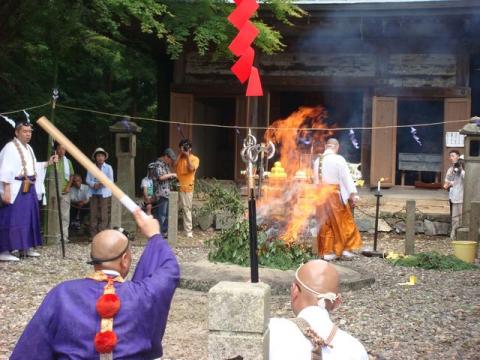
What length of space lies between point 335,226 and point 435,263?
5.27 feet

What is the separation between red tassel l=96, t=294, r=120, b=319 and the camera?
284cm

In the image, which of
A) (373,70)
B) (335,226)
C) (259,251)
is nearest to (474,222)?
(335,226)

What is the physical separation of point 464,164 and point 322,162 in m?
3.85

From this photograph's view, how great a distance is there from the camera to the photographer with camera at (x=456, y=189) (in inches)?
515

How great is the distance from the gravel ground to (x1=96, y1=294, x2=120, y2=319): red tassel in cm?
199

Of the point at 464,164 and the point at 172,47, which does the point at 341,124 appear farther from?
the point at 172,47

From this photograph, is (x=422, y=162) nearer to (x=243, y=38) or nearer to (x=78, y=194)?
(x=78, y=194)

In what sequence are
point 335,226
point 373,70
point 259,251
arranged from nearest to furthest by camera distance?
1. point 259,251
2. point 335,226
3. point 373,70

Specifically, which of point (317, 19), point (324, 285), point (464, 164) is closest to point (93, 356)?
point (324, 285)

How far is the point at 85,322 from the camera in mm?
2848

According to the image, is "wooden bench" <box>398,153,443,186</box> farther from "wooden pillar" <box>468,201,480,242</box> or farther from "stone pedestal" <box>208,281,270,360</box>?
"stone pedestal" <box>208,281,270,360</box>

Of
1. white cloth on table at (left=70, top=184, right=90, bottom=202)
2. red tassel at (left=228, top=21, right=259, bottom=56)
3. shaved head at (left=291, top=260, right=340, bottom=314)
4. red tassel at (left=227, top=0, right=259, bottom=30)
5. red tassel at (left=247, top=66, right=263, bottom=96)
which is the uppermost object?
red tassel at (left=227, top=0, right=259, bottom=30)

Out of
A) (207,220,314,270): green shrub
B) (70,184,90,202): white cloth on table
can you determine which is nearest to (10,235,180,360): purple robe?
(207,220,314,270): green shrub

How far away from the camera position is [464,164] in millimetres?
12945
